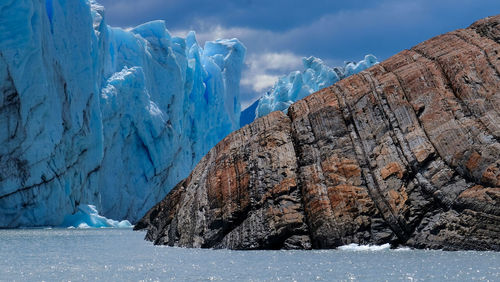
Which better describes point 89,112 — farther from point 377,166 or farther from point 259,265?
point 259,265

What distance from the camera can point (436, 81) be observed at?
55.0 feet

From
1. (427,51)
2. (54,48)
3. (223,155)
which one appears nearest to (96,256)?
(223,155)

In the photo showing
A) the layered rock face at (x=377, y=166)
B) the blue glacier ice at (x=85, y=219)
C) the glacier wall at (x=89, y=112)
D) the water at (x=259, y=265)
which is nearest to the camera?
the water at (x=259, y=265)

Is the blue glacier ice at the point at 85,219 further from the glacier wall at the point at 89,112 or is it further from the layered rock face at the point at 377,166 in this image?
the layered rock face at the point at 377,166

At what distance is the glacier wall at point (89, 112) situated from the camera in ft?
102

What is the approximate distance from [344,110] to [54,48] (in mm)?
24202

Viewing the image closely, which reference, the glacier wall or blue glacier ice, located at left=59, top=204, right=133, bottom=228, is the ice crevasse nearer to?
the glacier wall

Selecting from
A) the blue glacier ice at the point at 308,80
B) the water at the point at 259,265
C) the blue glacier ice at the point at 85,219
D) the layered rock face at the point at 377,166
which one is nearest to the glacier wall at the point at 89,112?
the blue glacier ice at the point at 85,219

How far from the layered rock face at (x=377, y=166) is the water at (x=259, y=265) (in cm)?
101

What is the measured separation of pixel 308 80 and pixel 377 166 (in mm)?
56760

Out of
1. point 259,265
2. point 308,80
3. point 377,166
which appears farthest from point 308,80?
point 259,265

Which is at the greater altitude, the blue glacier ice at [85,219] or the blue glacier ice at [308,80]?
the blue glacier ice at [308,80]

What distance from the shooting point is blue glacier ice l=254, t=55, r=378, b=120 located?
2729 inches

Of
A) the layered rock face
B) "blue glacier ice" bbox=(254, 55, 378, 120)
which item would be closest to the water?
the layered rock face
